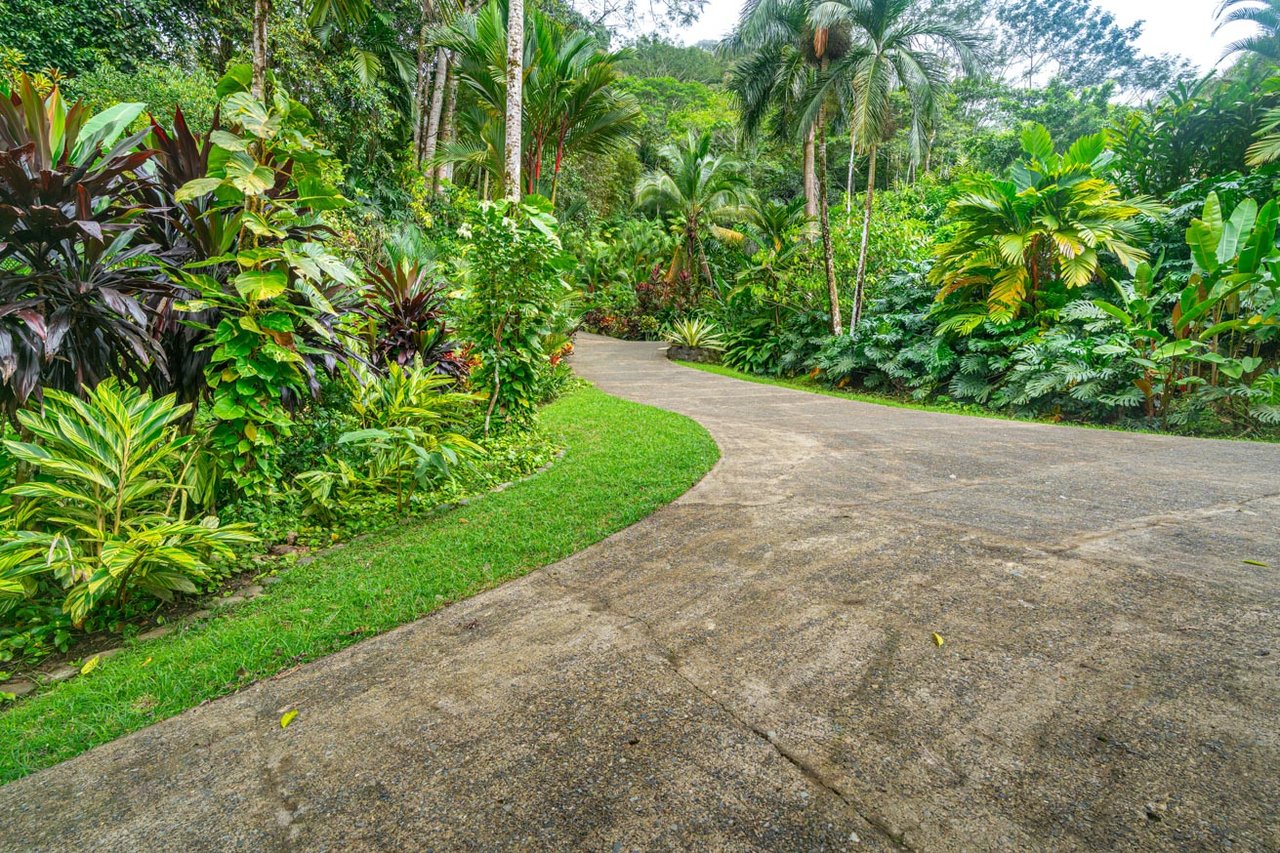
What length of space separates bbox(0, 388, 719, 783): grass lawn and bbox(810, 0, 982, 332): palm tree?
9265 mm

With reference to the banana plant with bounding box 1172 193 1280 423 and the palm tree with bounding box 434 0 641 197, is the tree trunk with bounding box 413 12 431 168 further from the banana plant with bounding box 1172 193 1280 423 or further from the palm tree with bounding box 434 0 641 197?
the banana plant with bounding box 1172 193 1280 423

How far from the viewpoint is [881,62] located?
464 inches

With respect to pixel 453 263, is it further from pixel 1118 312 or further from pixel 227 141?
pixel 1118 312

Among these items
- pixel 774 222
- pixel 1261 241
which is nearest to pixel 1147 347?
pixel 1261 241

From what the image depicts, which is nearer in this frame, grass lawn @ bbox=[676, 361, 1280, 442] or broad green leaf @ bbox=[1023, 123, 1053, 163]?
grass lawn @ bbox=[676, 361, 1280, 442]

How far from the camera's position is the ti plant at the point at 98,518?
8.50 feet

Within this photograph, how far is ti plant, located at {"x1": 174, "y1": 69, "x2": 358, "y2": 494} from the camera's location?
A: 3.29 metres

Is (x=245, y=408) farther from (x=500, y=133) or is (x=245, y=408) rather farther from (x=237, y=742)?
(x=500, y=133)

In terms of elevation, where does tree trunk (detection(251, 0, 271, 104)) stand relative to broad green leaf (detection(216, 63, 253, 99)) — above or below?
above

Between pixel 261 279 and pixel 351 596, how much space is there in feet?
5.69

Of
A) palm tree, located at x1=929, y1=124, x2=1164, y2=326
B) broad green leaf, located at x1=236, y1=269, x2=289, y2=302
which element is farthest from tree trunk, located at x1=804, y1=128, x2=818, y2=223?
broad green leaf, located at x1=236, y1=269, x2=289, y2=302

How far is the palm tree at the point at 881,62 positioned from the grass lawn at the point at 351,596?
9.26 m

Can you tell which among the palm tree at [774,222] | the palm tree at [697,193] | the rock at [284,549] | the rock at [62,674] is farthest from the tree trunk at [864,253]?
the rock at [62,674]

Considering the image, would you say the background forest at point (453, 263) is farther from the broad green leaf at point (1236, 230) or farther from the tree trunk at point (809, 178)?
the tree trunk at point (809, 178)
